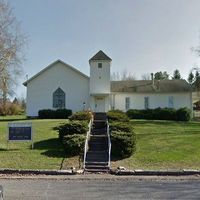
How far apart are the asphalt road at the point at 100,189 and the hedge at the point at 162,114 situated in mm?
31036

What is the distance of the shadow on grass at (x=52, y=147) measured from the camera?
18652 millimetres

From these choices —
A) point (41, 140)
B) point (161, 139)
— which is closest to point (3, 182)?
point (41, 140)

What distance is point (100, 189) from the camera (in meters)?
11.9

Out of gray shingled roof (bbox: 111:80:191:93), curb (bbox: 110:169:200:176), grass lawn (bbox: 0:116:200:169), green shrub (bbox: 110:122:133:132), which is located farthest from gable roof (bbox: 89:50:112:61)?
curb (bbox: 110:169:200:176)

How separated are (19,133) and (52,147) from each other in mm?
2076

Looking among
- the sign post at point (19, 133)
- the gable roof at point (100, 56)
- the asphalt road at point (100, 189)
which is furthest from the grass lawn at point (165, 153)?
the gable roof at point (100, 56)

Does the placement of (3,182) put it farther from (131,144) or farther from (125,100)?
(125,100)

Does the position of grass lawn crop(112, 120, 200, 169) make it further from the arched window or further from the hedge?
the arched window

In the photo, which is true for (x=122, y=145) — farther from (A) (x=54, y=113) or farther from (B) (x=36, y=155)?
(A) (x=54, y=113)

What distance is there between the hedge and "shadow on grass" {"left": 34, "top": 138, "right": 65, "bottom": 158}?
78.6 feet

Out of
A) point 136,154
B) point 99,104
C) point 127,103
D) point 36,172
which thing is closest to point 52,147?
point 136,154

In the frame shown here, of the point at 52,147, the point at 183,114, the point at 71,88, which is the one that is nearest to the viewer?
the point at 52,147

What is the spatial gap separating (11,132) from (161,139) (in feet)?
31.6

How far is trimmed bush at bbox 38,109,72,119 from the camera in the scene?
1726 inches
